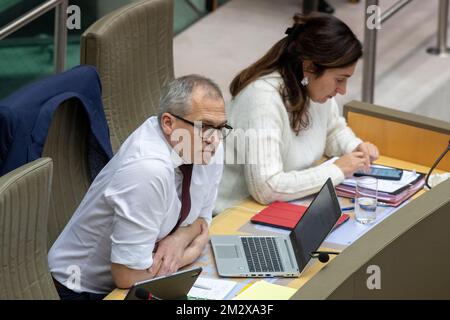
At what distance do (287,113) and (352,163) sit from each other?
0.28 meters

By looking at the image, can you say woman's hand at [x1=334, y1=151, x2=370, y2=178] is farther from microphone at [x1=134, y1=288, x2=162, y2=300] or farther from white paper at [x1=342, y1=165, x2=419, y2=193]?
microphone at [x1=134, y1=288, x2=162, y2=300]

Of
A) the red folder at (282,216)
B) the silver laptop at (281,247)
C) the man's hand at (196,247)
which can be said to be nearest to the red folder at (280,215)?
the red folder at (282,216)

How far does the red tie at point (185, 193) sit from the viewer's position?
9.21 feet

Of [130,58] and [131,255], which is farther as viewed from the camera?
[130,58]

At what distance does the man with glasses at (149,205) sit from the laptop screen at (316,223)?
0.90 feet

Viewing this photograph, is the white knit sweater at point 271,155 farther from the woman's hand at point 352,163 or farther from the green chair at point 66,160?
the green chair at point 66,160

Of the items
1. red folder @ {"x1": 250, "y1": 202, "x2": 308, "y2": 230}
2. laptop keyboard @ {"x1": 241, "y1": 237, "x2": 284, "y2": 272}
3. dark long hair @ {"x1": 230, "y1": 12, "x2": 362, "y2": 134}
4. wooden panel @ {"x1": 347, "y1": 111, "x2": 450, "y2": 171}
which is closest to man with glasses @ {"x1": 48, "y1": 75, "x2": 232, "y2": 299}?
laptop keyboard @ {"x1": 241, "y1": 237, "x2": 284, "y2": 272}

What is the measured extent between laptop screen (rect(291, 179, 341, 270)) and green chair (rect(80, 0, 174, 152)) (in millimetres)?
872

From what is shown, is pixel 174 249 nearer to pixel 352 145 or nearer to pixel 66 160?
pixel 66 160

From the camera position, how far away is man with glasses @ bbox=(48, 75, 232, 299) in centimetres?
263

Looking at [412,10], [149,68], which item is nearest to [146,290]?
[149,68]

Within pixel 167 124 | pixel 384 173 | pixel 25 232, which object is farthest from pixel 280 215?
pixel 25 232

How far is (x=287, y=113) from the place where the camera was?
10.8 ft

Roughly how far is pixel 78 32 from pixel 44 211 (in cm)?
248
